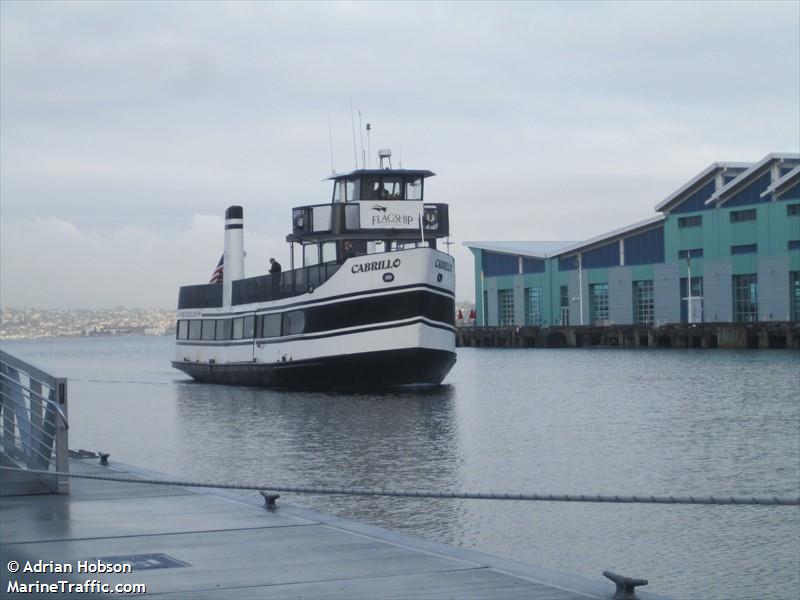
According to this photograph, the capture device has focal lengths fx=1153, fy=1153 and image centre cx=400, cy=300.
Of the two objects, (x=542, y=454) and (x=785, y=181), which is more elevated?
(x=785, y=181)

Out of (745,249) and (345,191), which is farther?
(745,249)

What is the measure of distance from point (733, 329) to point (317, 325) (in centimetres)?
4680

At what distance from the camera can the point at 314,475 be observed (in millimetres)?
19984

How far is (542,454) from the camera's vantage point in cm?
2411

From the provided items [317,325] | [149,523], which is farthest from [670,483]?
[317,325]

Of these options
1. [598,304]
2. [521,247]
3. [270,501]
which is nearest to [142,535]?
[270,501]

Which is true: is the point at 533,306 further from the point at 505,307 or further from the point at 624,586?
the point at 624,586

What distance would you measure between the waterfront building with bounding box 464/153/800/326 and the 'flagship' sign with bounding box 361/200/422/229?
39.9 metres

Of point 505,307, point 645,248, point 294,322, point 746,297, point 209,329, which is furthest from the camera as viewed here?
point 505,307

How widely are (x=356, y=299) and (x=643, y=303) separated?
2202 inches

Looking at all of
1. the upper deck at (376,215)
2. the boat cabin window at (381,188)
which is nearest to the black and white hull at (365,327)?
the upper deck at (376,215)

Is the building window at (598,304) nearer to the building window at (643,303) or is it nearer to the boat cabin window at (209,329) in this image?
the building window at (643,303)

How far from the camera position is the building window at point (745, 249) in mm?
75438

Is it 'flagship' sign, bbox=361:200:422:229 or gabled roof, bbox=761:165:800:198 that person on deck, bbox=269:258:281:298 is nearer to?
'flagship' sign, bbox=361:200:422:229
